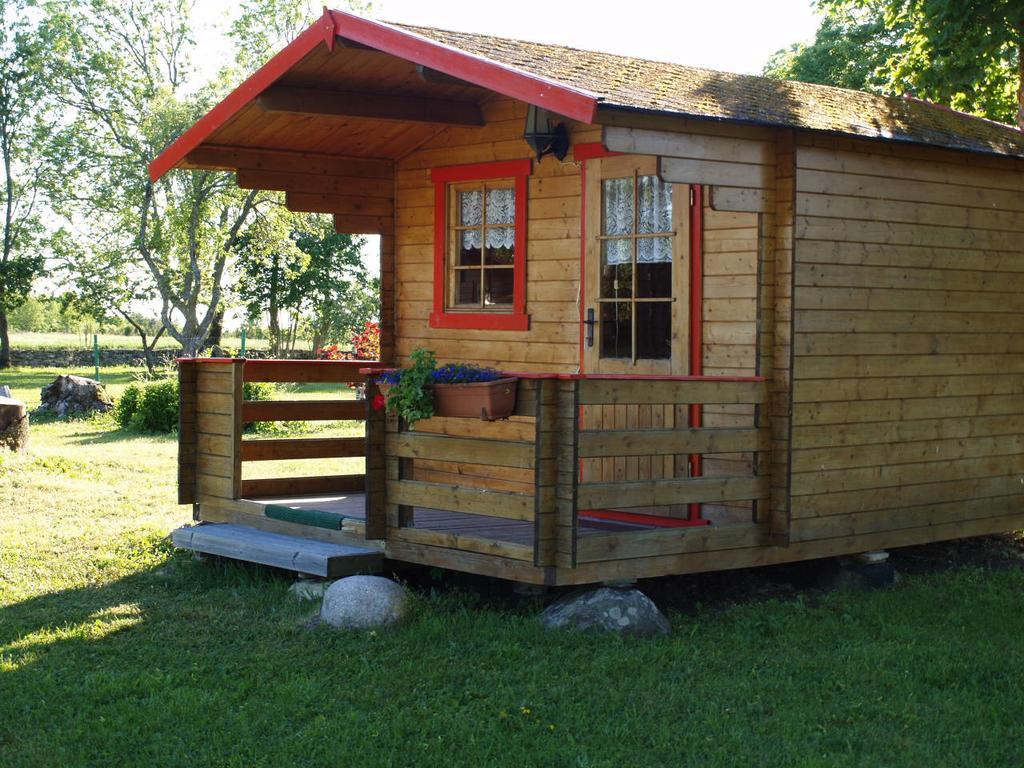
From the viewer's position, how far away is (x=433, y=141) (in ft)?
30.2

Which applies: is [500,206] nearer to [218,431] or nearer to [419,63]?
[419,63]

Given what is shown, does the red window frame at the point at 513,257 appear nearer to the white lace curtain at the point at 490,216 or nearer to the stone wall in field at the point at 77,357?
the white lace curtain at the point at 490,216

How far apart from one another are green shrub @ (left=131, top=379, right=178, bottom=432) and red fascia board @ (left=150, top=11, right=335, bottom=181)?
929 cm

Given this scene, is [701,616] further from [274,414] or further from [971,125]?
[971,125]

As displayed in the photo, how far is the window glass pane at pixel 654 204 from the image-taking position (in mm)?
7824

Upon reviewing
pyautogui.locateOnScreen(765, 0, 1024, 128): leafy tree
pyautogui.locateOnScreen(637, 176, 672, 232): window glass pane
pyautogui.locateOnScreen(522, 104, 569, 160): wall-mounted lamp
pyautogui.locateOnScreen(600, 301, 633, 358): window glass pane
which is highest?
pyautogui.locateOnScreen(765, 0, 1024, 128): leafy tree

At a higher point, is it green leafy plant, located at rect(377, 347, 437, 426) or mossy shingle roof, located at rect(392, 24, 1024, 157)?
mossy shingle roof, located at rect(392, 24, 1024, 157)

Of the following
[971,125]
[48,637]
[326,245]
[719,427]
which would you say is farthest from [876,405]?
[326,245]

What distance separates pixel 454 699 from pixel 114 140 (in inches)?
1049

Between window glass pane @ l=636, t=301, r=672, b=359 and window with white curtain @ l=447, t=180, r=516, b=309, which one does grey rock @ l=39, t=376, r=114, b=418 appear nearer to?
window with white curtain @ l=447, t=180, r=516, b=309

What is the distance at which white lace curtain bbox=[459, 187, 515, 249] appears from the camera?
8758 mm

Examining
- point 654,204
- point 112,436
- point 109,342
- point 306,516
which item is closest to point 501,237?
point 654,204

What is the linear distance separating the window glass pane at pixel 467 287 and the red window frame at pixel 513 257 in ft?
0.32

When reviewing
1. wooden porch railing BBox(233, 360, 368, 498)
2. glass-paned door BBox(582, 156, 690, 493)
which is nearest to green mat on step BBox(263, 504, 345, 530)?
wooden porch railing BBox(233, 360, 368, 498)
